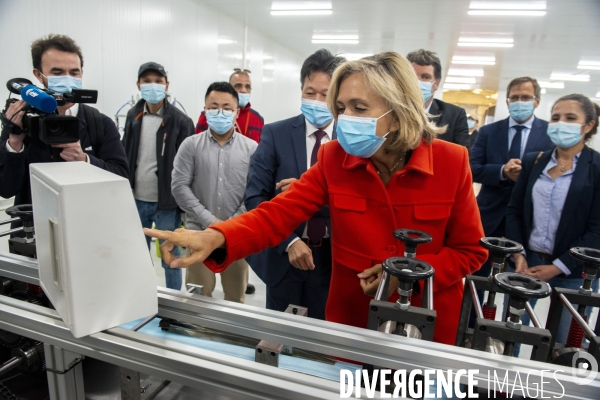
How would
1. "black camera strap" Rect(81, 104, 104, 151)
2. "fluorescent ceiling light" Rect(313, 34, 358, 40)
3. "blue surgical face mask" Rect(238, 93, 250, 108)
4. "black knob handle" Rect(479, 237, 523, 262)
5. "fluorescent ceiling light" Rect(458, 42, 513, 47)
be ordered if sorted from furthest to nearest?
"fluorescent ceiling light" Rect(313, 34, 358, 40) → "fluorescent ceiling light" Rect(458, 42, 513, 47) → "blue surgical face mask" Rect(238, 93, 250, 108) → "black camera strap" Rect(81, 104, 104, 151) → "black knob handle" Rect(479, 237, 523, 262)

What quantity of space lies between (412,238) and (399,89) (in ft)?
1.50

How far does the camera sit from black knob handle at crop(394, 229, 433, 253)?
878 millimetres

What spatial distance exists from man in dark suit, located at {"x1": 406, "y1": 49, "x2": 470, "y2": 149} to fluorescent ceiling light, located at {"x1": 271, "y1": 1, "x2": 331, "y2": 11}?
312 cm

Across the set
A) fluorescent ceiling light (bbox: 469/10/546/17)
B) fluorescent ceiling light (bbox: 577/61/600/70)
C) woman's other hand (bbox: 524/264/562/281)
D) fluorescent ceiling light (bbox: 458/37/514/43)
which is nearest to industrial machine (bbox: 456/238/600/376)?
woman's other hand (bbox: 524/264/562/281)

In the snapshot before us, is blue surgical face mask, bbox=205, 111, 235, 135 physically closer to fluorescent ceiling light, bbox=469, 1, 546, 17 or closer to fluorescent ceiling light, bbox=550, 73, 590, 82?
fluorescent ceiling light, bbox=469, 1, 546, 17

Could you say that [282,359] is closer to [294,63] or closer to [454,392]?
[454,392]

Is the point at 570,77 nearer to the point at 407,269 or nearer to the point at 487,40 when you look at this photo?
the point at 487,40

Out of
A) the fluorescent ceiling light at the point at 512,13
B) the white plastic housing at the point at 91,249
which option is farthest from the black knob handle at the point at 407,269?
the fluorescent ceiling light at the point at 512,13

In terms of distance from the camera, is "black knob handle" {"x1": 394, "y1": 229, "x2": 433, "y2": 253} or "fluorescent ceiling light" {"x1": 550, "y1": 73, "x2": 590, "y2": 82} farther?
"fluorescent ceiling light" {"x1": 550, "y1": 73, "x2": 590, "y2": 82}

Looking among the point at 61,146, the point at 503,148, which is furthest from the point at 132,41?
the point at 503,148

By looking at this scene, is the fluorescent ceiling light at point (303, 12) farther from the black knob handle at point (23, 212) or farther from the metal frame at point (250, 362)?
the metal frame at point (250, 362)

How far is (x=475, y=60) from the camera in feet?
27.2

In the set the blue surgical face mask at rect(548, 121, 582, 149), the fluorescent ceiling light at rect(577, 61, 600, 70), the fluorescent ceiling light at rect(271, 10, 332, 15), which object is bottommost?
the blue surgical face mask at rect(548, 121, 582, 149)

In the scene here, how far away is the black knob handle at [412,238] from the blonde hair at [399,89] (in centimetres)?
29
